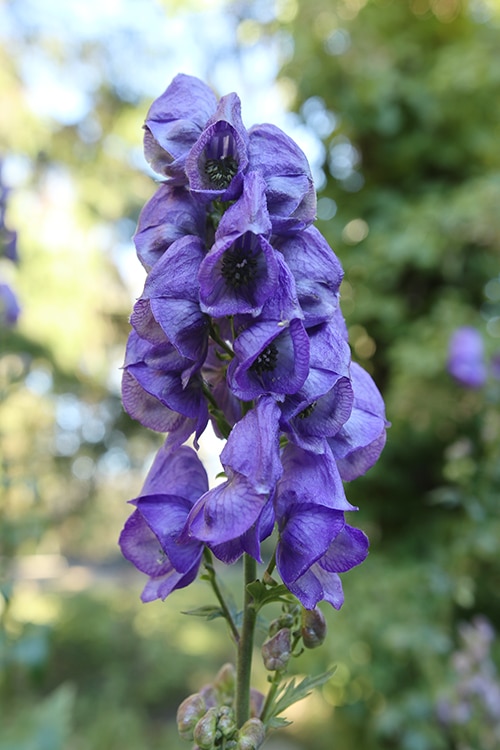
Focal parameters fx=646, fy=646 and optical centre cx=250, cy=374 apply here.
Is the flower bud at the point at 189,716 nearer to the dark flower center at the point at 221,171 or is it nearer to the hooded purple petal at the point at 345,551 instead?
the hooded purple petal at the point at 345,551

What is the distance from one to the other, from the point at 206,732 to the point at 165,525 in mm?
246

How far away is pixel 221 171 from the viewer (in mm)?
844

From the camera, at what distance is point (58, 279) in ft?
25.8

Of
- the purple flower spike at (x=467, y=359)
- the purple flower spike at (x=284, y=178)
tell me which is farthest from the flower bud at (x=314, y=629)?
the purple flower spike at (x=467, y=359)

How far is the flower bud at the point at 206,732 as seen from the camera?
0.77 m

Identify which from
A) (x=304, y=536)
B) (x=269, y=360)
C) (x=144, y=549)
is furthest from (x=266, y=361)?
(x=144, y=549)

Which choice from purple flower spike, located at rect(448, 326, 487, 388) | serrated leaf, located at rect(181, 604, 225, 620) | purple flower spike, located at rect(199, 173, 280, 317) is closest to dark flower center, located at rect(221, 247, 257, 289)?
purple flower spike, located at rect(199, 173, 280, 317)

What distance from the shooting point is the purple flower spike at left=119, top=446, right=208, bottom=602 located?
2.64ft

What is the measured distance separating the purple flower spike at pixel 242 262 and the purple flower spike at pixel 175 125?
131 millimetres

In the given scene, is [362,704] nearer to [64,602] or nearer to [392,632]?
[392,632]

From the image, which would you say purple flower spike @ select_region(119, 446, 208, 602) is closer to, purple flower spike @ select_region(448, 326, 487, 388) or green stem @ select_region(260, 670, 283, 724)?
green stem @ select_region(260, 670, 283, 724)

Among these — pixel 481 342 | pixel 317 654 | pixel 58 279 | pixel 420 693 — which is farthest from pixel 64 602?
pixel 481 342

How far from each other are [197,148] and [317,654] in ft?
11.3

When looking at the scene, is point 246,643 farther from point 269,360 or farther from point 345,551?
point 269,360
